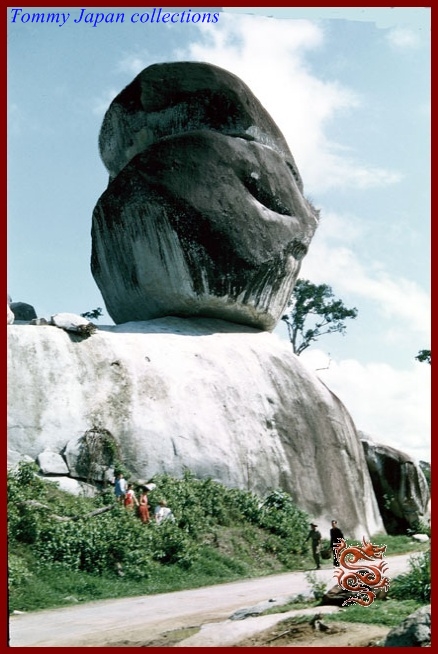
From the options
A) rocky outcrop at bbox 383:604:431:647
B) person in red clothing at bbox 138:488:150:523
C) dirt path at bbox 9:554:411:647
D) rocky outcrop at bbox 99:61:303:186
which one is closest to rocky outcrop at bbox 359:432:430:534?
rocky outcrop at bbox 99:61:303:186

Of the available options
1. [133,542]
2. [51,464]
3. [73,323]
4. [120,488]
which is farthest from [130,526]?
[73,323]

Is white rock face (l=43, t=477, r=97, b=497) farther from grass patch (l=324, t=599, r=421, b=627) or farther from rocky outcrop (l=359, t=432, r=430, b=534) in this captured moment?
rocky outcrop (l=359, t=432, r=430, b=534)

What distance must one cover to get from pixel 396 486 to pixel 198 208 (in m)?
7.69

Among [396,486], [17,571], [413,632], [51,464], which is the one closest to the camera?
[413,632]

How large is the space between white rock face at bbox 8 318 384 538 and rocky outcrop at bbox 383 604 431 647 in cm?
780

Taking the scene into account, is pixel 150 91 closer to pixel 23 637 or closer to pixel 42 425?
pixel 42 425

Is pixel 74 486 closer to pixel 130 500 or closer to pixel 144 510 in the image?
pixel 130 500

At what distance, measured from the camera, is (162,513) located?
40.4 feet

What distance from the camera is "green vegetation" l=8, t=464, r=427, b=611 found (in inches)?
398

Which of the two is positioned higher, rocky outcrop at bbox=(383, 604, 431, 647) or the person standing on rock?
the person standing on rock

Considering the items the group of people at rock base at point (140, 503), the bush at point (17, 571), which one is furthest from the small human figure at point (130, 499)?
the bush at point (17, 571)

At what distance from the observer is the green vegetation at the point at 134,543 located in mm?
10102

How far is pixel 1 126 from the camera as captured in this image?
727 centimetres

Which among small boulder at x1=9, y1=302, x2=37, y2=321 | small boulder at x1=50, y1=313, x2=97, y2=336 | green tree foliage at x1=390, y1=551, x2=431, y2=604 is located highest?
small boulder at x1=9, y1=302, x2=37, y2=321
